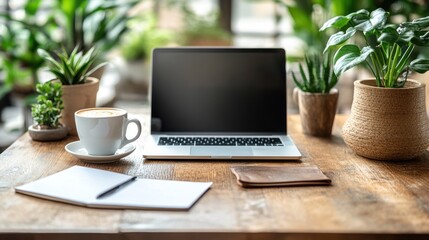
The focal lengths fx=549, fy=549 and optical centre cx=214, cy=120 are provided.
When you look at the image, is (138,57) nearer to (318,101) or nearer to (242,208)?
(318,101)

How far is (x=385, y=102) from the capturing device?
1.30 meters

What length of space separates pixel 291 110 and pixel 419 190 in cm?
229

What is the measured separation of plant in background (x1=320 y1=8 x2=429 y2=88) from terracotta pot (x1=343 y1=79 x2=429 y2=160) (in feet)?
0.16

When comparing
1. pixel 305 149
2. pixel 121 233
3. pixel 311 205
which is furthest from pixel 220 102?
pixel 121 233

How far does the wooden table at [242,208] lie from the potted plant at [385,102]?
45 millimetres

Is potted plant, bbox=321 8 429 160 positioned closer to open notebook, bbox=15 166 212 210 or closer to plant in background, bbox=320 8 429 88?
plant in background, bbox=320 8 429 88

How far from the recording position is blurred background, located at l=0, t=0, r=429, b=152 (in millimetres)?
2869

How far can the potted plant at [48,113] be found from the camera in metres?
1.48

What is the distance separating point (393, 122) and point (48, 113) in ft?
2.94

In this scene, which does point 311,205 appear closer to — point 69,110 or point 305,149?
point 305,149

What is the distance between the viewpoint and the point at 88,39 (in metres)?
3.00

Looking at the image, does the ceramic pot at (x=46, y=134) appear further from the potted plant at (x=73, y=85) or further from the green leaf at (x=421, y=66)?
the green leaf at (x=421, y=66)

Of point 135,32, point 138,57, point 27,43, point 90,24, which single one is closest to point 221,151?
point 90,24

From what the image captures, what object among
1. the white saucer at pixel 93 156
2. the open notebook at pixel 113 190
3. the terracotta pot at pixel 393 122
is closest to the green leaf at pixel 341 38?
the terracotta pot at pixel 393 122
